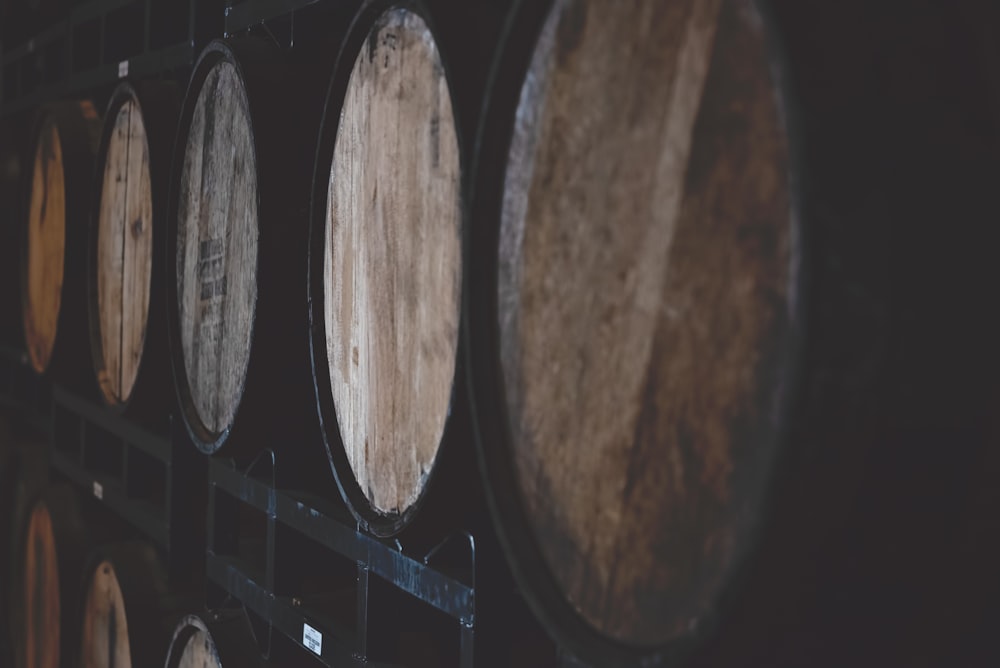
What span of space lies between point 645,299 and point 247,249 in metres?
1.35

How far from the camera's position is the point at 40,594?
3.96 metres

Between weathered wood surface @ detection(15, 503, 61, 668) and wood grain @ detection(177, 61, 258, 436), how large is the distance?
1.53 m

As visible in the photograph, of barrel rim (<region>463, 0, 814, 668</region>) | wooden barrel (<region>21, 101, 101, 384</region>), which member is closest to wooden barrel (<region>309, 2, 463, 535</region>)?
barrel rim (<region>463, 0, 814, 668</region>)

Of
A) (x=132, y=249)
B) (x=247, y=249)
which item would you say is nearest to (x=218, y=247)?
(x=247, y=249)

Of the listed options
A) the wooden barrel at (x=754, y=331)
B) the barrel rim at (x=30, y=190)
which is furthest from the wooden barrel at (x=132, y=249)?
the wooden barrel at (x=754, y=331)

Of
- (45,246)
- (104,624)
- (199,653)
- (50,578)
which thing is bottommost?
(50,578)

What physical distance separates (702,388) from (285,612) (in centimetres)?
161

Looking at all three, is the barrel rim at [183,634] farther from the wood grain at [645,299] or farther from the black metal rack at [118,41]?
the black metal rack at [118,41]

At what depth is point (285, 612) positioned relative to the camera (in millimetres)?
2338

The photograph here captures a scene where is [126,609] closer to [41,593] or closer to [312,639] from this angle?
[312,639]

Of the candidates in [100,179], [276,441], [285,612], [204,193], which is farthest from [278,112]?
[100,179]

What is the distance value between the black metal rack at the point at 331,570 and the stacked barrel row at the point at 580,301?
0.14 m

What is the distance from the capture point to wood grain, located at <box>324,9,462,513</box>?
159cm

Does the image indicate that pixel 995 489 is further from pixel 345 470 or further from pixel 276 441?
pixel 276 441
